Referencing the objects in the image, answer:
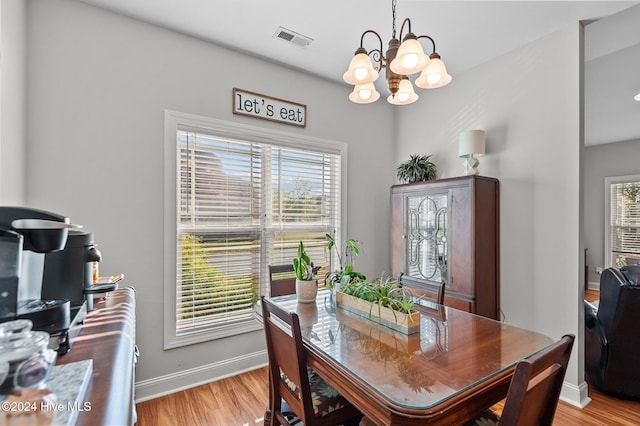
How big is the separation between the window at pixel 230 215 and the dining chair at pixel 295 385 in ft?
3.94

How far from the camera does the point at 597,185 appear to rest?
596 centimetres

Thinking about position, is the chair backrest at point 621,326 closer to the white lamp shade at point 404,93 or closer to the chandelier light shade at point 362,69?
the white lamp shade at point 404,93

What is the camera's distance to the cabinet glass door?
2816mm

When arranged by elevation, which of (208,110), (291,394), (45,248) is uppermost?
(208,110)

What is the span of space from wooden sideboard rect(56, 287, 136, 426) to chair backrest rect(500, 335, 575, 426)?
3.29ft

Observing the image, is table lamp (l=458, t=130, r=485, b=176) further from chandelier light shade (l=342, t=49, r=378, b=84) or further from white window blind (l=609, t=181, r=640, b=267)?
white window blind (l=609, t=181, r=640, b=267)

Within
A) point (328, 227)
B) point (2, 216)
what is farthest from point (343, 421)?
point (328, 227)

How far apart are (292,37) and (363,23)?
0.60 m

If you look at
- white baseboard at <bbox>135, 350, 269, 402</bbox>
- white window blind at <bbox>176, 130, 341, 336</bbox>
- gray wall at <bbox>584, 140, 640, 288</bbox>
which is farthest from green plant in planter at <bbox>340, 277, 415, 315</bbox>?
gray wall at <bbox>584, 140, 640, 288</bbox>

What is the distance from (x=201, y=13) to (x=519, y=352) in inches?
113

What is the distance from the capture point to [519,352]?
3.98 feet

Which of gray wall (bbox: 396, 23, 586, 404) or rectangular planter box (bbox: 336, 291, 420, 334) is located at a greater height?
gray wall (bbox: 396, 23, 586, 404)

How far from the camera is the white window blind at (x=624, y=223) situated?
5484mm

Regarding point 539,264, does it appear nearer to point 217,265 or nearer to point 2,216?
point 217,265
